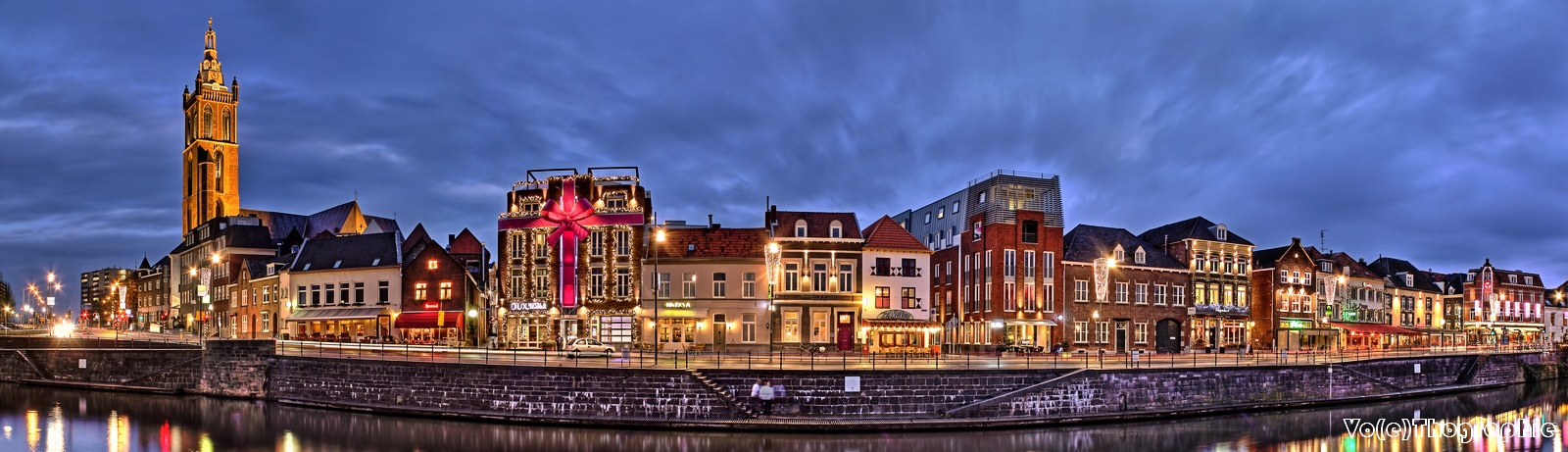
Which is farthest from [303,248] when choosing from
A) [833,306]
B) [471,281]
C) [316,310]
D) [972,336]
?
[972,336]

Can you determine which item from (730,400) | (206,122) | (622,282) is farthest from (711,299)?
(206,122)

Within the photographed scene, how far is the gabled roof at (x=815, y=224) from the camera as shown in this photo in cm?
6116

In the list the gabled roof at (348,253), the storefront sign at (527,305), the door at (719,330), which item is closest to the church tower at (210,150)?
the gabled roof at (348,253)

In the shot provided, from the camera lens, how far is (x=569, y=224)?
205 feet

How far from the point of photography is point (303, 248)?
7712cm

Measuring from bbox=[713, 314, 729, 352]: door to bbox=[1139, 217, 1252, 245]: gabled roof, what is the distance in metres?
33.3

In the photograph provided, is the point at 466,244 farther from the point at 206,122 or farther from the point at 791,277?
the point at 206,122

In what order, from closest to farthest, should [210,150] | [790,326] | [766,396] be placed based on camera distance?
[766,396] → [790,326] → [210,150]

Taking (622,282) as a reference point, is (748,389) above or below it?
below

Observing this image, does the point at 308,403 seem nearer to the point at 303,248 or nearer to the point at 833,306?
the point at 833,306

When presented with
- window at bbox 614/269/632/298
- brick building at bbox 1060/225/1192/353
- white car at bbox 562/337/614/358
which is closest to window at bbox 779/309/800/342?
window at bbox 614/269/632/298

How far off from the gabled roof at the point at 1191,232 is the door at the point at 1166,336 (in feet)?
21.2

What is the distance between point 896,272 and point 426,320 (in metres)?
31.3

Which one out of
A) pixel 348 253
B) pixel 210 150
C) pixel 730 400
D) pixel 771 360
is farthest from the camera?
pixel 210 150
